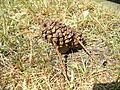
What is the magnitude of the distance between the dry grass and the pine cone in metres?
0.06

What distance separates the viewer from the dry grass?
140cm

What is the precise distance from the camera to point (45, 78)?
1.41m

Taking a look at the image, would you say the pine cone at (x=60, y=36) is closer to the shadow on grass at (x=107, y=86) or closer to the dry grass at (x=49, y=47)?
the dry grass at (x=49, y=47)

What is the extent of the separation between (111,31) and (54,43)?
0.41m

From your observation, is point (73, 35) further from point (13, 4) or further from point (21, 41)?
point (13, 4)

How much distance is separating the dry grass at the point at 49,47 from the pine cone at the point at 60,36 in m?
0.06

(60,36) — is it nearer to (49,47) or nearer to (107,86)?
(49,47)

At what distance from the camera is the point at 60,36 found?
1461 millimetres

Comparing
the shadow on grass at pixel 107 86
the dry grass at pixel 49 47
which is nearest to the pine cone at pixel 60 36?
the dry grass at pixel 49 47

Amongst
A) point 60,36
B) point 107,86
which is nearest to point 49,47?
point 60,36

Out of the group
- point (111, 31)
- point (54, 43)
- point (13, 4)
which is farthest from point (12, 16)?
point (111, 31)

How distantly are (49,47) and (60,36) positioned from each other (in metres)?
0.14

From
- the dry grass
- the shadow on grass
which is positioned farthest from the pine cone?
the shadow on grass

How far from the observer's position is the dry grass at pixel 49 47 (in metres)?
1.40
